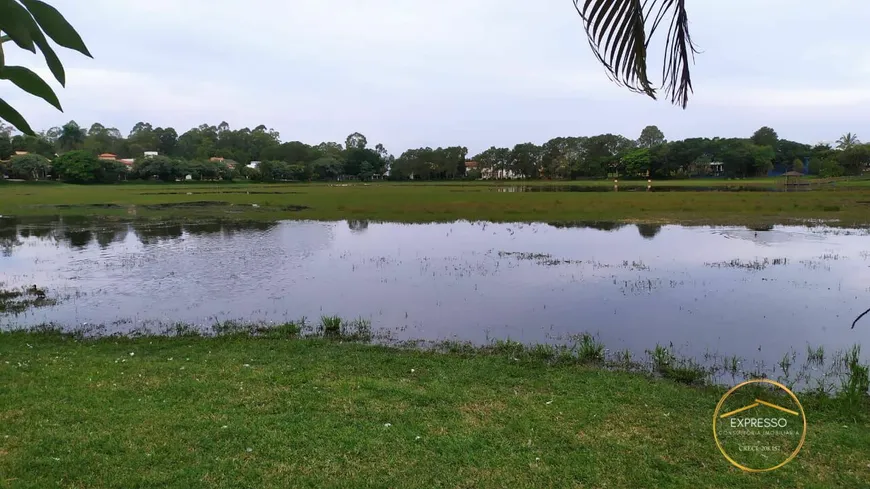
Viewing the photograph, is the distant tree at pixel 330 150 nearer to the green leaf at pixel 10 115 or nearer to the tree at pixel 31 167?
the tree at pixel 31 167

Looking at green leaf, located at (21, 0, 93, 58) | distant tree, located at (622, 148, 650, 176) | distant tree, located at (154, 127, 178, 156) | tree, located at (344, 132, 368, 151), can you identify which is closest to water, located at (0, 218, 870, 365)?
green leaf, located at (21, 0, 93, 58)

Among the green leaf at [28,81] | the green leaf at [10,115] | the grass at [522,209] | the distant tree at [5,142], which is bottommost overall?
the grass at [522,209]

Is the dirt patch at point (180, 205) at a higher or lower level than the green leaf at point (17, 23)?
lower

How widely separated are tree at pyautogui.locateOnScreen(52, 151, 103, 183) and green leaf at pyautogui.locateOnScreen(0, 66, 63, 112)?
102m

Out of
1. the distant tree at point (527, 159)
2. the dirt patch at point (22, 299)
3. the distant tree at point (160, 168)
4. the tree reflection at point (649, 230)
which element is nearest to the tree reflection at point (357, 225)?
the tree reflection at point (649, 230)

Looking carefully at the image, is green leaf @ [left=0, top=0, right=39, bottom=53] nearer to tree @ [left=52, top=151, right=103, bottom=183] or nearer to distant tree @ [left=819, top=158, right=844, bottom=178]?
tree @ [left=52, top=151, right=103, bottom=183]

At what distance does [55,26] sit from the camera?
108 cm

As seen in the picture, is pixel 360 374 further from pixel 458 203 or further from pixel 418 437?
pixel 458 203

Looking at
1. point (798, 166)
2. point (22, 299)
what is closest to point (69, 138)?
point (22, 299)

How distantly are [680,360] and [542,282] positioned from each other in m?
7.57

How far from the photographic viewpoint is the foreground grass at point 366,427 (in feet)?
16.6

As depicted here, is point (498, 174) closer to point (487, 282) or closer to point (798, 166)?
point (798, 166)

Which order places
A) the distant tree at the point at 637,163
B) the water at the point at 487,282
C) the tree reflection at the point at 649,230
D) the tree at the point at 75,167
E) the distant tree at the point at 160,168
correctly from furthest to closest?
the distant tree at the point at 637,163, the distant tree at the point at 160,168, the tree at the point at 75,167, the tree reflection at the point at 649,230, the water at the point at 487,282

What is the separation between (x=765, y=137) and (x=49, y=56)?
156438 millimetres
